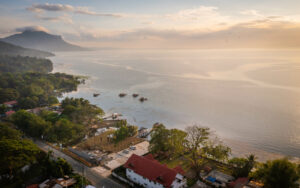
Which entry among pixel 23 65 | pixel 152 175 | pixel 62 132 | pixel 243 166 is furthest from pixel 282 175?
pixel 23 65

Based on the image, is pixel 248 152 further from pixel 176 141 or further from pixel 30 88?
pixel 30 88

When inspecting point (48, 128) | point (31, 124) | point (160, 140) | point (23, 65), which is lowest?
point (48, 128)

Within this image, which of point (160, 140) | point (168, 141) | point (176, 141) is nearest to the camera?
point (176, 141)

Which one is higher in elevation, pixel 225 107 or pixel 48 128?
pixel 48 128

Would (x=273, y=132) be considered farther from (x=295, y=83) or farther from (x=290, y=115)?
(x=295, y=83)

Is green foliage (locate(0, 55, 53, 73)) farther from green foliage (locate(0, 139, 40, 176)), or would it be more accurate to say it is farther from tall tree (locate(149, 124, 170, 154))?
tall tree (locate(149, 124, 170, 154))

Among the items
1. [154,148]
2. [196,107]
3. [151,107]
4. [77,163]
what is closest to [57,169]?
[77,163]
